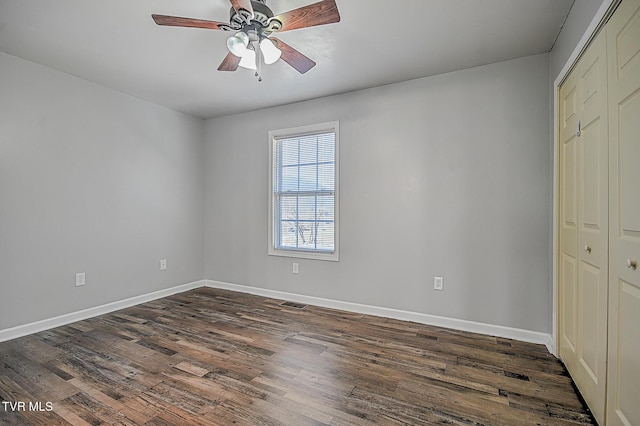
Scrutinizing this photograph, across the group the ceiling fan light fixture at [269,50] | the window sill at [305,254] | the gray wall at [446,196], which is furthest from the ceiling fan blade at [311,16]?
the window sill at [305,254]

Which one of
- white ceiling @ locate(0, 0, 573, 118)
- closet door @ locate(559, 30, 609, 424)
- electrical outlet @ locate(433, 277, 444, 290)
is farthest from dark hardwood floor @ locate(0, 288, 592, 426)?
white ceiling @ locate(0, 0, 573, 118)

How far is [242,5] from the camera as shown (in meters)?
1.79

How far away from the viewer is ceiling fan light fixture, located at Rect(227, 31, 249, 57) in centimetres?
200

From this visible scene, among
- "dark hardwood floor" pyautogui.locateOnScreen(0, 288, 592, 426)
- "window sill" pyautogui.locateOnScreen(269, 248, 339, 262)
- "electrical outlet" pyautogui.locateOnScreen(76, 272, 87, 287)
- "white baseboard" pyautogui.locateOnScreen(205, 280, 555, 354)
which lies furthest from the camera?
"window sill" pyautogui.locateOnScreen(269, 248, 339, 262)

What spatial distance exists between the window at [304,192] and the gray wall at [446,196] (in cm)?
13

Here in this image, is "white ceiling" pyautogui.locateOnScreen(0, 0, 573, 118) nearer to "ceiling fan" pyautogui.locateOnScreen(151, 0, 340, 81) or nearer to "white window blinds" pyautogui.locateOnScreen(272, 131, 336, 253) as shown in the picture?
"ceiling fan" pyautogui.locateOnScreen(151, 0, 340, 81)

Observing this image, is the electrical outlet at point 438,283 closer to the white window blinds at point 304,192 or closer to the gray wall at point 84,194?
the white window blinds at point 304,192

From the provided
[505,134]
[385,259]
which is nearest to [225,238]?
[385,259]

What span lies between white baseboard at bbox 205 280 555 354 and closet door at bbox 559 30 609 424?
15.4 inches

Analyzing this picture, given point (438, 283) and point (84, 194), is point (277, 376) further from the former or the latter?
point (84, 194)

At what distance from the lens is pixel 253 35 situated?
6.85 ft

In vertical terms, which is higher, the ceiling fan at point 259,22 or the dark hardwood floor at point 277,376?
the ceiling fan at point 259,22

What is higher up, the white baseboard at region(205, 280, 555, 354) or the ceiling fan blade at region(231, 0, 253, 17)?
the ceiling fan blade at region(231, 0, 253, 17)

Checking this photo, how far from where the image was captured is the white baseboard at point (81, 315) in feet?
9.03
